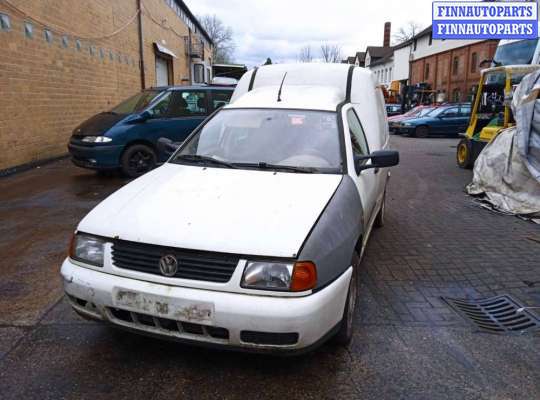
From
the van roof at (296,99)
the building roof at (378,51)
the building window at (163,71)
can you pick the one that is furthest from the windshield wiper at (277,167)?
the building roof at (378,51)

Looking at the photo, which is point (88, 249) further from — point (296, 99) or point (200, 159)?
point (296, 99)

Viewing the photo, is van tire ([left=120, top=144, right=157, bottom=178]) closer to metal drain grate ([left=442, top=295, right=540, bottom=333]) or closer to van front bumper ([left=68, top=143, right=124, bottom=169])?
van front bumper ([left=68, top=143, right=124, bottom=169])

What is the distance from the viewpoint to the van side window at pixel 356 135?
3950 millimetres

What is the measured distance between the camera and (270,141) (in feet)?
12.5

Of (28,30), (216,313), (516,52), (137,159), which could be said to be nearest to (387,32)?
(516,52)

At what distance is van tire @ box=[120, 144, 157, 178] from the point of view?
8953mm

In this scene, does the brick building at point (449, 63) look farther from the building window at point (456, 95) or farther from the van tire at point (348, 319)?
the van tire at point (348, 319)

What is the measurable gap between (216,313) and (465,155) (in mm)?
10496

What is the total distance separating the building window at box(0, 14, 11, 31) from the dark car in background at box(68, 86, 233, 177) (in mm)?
2563

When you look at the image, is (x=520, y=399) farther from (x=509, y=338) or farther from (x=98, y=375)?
(x=98, y=375)

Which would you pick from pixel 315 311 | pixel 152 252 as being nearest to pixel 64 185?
pixel 152 252

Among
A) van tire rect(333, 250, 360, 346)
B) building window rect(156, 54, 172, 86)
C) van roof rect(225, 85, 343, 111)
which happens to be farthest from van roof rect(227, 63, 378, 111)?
building window rect(156, 54, 172, 86)

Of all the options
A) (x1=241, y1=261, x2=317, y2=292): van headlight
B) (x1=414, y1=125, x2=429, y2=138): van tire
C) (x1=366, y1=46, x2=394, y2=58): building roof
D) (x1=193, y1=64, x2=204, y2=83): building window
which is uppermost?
(x1=366, y1=46, x2=394, y2=58): building roof
